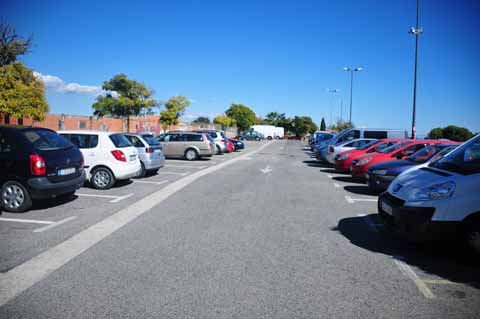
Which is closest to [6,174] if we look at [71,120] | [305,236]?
[305,236]

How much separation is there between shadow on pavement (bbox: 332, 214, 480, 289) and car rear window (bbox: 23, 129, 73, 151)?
18.5ft

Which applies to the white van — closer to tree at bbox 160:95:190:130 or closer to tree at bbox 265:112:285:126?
tree at bbox 160:95:190:130

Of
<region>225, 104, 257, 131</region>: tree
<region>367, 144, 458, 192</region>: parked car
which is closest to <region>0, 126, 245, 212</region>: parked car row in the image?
Result: <region>367, 144, 458, 192</region>: parked car

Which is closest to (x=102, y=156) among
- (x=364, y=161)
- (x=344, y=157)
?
(x=364, y=161)

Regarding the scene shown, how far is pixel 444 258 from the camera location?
14.7 ft

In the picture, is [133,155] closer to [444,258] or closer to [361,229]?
[361,229]

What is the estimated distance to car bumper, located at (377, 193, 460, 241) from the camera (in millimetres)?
4160

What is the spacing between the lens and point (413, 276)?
3.90 m

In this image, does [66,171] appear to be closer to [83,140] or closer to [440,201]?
[83,140]

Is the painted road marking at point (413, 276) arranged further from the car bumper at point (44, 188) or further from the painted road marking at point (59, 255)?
the car bumper at point (44, 188)

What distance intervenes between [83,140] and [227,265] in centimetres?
711

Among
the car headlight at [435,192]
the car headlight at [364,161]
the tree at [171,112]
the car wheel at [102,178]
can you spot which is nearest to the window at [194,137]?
the car wheel at [102,178]

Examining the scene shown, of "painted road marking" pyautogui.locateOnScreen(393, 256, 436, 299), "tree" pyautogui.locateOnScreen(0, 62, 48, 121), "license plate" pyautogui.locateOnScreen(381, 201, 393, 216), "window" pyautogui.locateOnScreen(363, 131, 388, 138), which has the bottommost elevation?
"painted road marking" pyautogui.locateOnScreen(393, 256, 436, 299)

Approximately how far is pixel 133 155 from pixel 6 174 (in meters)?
3.87
